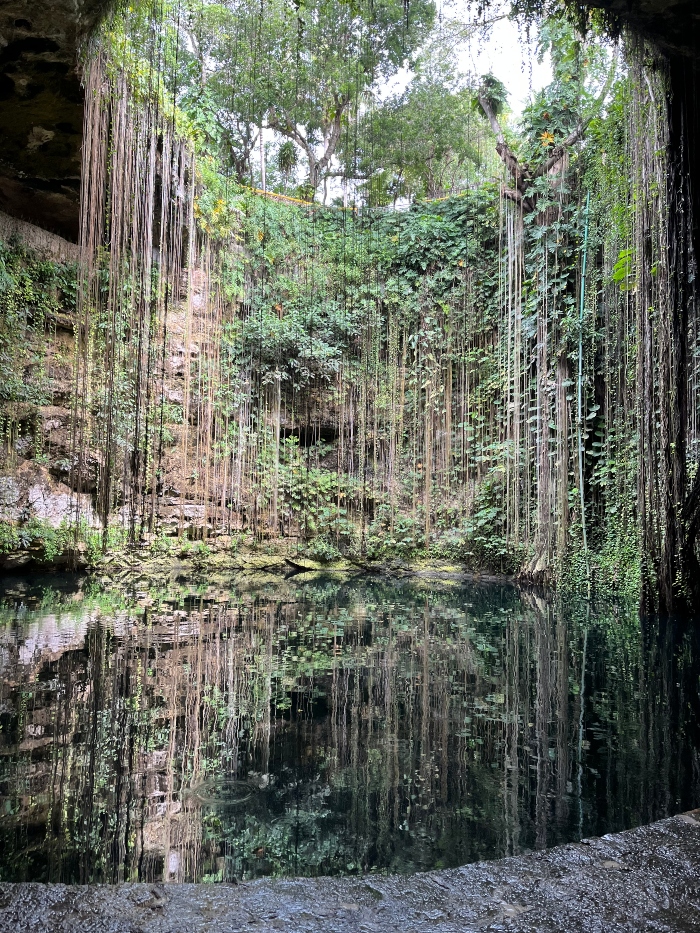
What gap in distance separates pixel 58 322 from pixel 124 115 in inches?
114

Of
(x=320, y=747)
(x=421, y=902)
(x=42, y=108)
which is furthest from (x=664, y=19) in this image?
(x=42, y=108)

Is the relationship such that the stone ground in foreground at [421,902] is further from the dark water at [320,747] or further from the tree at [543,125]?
the tree at [543,125]

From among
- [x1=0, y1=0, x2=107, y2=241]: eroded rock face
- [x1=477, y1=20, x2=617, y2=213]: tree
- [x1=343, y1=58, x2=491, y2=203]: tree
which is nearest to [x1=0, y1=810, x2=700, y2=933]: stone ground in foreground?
[x1=0, y1=0, x2=107, y2=241]: eroded rock face

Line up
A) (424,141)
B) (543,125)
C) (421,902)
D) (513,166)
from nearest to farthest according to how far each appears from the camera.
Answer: (421,902) → (543,125) → (513,166) → (424,141)

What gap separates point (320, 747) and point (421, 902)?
95cm

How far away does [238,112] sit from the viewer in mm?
8188

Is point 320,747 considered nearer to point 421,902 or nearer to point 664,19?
point 421,902

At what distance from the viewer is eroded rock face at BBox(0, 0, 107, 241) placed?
3125 millimetres

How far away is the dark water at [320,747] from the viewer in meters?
1.24

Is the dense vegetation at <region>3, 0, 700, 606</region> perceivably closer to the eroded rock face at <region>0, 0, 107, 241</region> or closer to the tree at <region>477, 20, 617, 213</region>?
the tree at <region>477, 20, 617, 213</region>

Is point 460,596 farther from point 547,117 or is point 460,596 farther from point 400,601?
point 547,117

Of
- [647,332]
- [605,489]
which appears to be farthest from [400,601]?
[647,332]

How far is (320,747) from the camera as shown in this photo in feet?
6.06

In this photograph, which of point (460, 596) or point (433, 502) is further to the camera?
point (433, 502)
